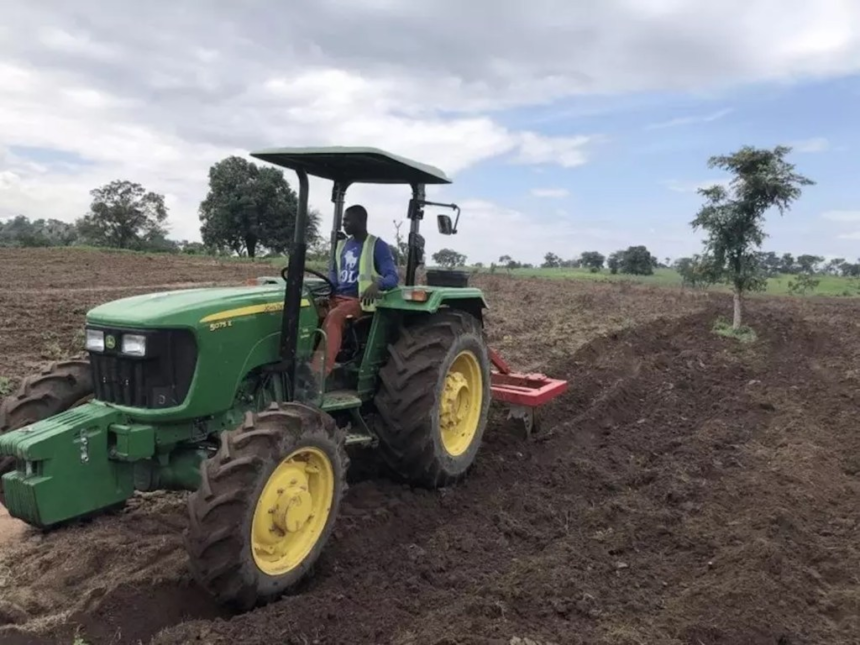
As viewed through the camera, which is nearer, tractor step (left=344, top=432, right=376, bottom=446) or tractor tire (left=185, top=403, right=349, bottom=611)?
tractor tire (left=185, top=403, right=349, bottom=611)

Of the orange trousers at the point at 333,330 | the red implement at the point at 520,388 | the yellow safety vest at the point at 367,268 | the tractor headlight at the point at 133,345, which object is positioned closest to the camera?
the tractor headlight at the point at 133,345

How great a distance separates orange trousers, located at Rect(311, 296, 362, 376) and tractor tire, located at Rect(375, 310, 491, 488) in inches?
15.4

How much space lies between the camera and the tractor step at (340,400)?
494 centimetres

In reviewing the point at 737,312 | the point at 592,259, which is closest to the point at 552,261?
the point at 592,259

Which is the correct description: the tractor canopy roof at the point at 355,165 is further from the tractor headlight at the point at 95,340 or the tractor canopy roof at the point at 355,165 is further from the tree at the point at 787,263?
the tree at the point at 787,263

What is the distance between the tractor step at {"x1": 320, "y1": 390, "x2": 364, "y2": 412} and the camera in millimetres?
4941

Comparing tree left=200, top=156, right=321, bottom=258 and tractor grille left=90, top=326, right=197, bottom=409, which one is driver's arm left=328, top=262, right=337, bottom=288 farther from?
tree left=200, top=156, right=321, bottom=258

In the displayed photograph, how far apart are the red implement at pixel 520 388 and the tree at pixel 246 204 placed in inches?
1312

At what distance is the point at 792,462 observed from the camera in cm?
615

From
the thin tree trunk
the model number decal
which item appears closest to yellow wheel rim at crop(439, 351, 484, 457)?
the model number decal

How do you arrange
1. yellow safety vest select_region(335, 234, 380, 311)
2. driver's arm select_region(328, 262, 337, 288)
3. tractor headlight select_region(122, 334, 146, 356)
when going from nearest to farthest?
tractor headlight select_region(122, 334, 146, 356), yellow safety vest select_region(335, 234, 380, 311), driver's arm select_region(328, 262, 337, 288)

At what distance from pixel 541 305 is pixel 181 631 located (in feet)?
53.9

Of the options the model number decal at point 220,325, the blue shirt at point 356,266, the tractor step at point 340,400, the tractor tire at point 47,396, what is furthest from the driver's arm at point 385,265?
the tractor tire at point 47,396

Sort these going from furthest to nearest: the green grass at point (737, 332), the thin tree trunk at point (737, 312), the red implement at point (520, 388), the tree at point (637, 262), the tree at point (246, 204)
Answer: the tree at point (637, 262), the tree at point (246, 204), the thin tree trunk at point (737, 312), the green grass at point (737, 332), the red implement at point (520, 388)
